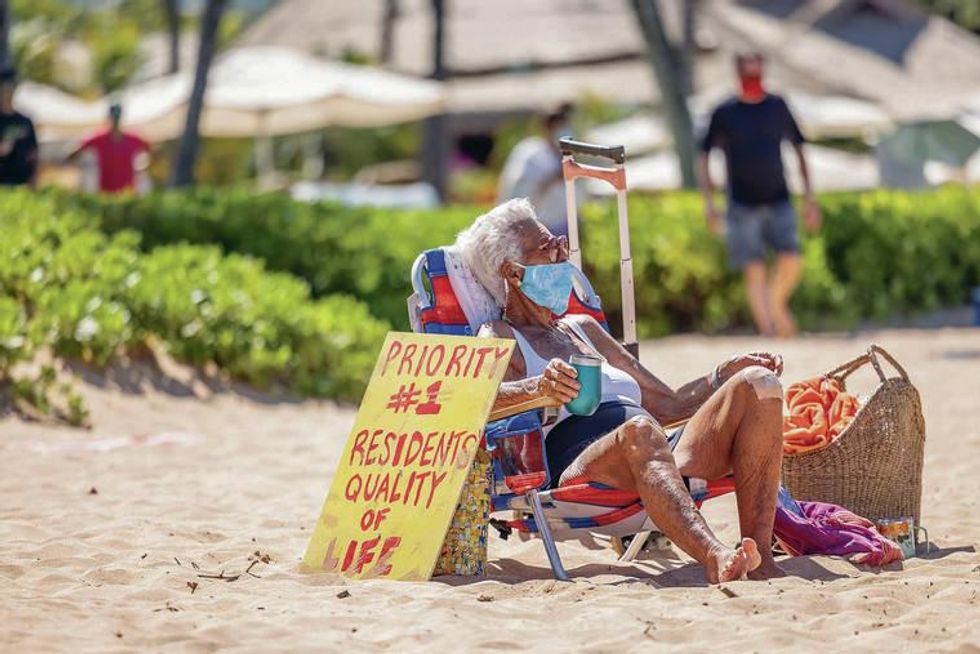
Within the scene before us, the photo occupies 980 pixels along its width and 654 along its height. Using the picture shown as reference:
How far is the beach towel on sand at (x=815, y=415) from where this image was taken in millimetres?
6059

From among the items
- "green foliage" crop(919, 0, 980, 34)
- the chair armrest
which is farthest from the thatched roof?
the chair armrest

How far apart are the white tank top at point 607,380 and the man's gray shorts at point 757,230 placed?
6.82 meters

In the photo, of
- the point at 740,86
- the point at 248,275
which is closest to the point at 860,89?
the point at 740,86

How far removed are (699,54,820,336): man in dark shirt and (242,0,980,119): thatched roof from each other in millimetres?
23884

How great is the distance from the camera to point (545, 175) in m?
11.9

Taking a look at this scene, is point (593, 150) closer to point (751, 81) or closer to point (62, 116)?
point (751, 81)

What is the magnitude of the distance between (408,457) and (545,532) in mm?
477

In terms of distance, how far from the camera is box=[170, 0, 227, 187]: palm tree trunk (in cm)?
1722

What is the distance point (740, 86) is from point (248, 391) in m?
4.08

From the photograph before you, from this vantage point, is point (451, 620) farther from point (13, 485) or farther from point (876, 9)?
point (876, 9)

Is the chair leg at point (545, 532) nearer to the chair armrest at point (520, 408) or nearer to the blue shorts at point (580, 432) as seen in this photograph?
the blue shorts at point (580, 432)

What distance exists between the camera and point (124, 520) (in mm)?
6664

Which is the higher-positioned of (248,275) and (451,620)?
(248,275)

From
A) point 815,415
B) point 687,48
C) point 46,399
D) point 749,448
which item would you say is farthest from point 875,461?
point 687,48
